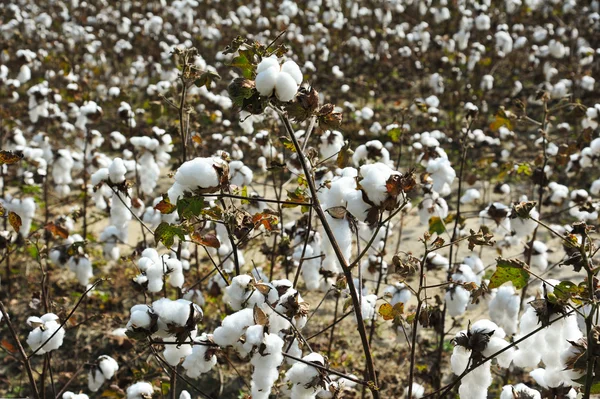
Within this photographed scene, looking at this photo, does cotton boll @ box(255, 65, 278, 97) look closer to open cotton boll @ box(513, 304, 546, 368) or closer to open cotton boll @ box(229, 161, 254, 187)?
open cotton boll @ box(513, 304, 546, 368)

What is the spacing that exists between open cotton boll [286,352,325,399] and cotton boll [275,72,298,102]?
722mm

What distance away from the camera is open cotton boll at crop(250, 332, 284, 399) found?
1.52 meters

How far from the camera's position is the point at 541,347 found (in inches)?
68.9

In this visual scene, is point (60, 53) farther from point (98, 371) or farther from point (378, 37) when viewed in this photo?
point (98, 371)

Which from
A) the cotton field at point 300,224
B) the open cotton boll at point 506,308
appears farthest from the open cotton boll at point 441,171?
the open cotton boll at point 506,308

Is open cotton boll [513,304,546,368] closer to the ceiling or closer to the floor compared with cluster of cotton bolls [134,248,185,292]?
closer to the floor

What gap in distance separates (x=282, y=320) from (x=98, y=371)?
3.93ft

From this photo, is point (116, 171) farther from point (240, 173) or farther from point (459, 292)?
point (459, 292)

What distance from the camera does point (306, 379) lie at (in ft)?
5.41

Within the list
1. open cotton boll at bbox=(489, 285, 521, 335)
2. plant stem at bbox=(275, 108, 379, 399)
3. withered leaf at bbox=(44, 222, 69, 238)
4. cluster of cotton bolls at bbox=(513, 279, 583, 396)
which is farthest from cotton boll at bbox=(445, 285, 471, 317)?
withered leaf at bbox=(44, 222, 69, 238)

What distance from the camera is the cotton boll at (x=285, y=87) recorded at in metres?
1.40

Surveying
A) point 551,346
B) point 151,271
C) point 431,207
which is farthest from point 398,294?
point 151,271

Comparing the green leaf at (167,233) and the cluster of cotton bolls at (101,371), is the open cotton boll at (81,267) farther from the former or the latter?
the green leaf at (167,233)

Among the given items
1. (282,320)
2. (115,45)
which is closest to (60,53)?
(115,45)
